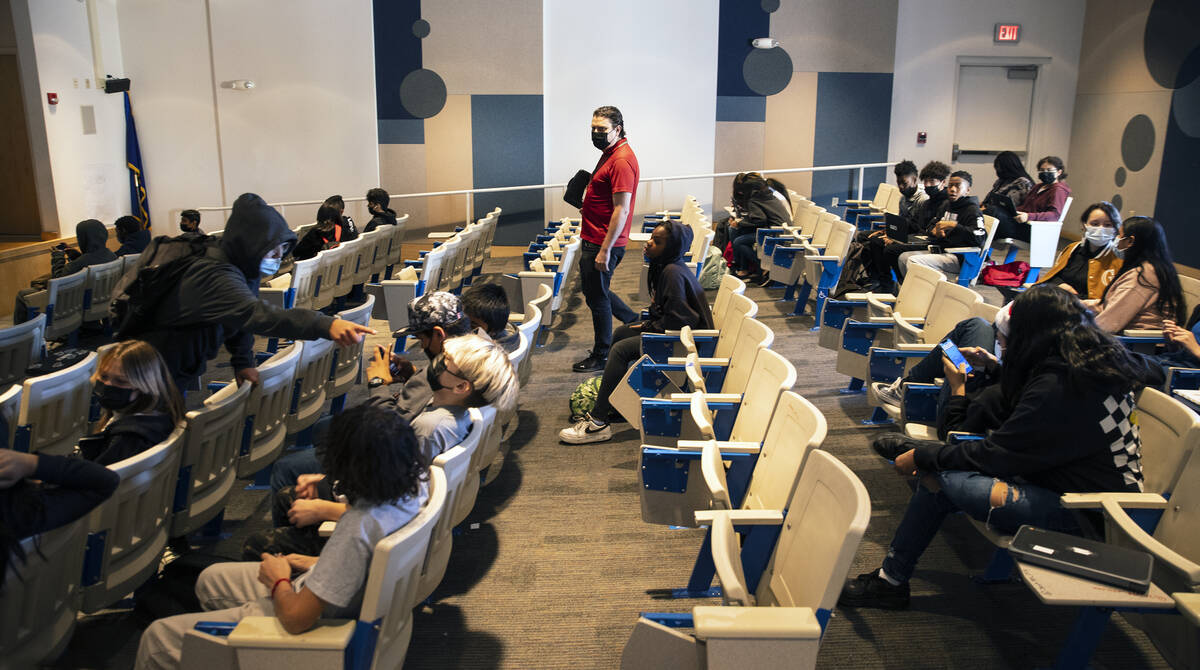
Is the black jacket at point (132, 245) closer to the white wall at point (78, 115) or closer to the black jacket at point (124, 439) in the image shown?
the white wall at point (78, 115)

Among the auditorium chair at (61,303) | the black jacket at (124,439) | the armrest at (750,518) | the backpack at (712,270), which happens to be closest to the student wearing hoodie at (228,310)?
the black jacket at (124,439)

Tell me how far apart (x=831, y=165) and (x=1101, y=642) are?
33.7ft

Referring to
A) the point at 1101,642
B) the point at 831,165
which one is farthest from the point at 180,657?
the point at 831,165

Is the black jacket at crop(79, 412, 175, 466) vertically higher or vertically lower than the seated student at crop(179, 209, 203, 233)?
lower

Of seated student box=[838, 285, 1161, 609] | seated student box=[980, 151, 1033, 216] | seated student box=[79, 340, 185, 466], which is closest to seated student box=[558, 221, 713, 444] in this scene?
seated student box=[838, 285, 1161, 609]

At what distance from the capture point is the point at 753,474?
2.90 metres

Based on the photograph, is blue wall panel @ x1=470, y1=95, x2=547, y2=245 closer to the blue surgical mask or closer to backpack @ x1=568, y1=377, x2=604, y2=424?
backpack @ x1=568, y1=377, x2=604, y2=424

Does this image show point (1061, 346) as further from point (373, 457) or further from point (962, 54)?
point (962, 54)

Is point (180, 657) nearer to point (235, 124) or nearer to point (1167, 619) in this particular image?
point (1167, 619)

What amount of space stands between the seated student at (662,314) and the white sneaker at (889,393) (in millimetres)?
969

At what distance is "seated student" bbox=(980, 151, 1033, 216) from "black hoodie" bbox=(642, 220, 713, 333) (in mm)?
4313

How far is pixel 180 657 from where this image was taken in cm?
198

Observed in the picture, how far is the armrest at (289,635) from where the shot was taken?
72.0 inches

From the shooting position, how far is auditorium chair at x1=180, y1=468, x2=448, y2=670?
184 centimetres
